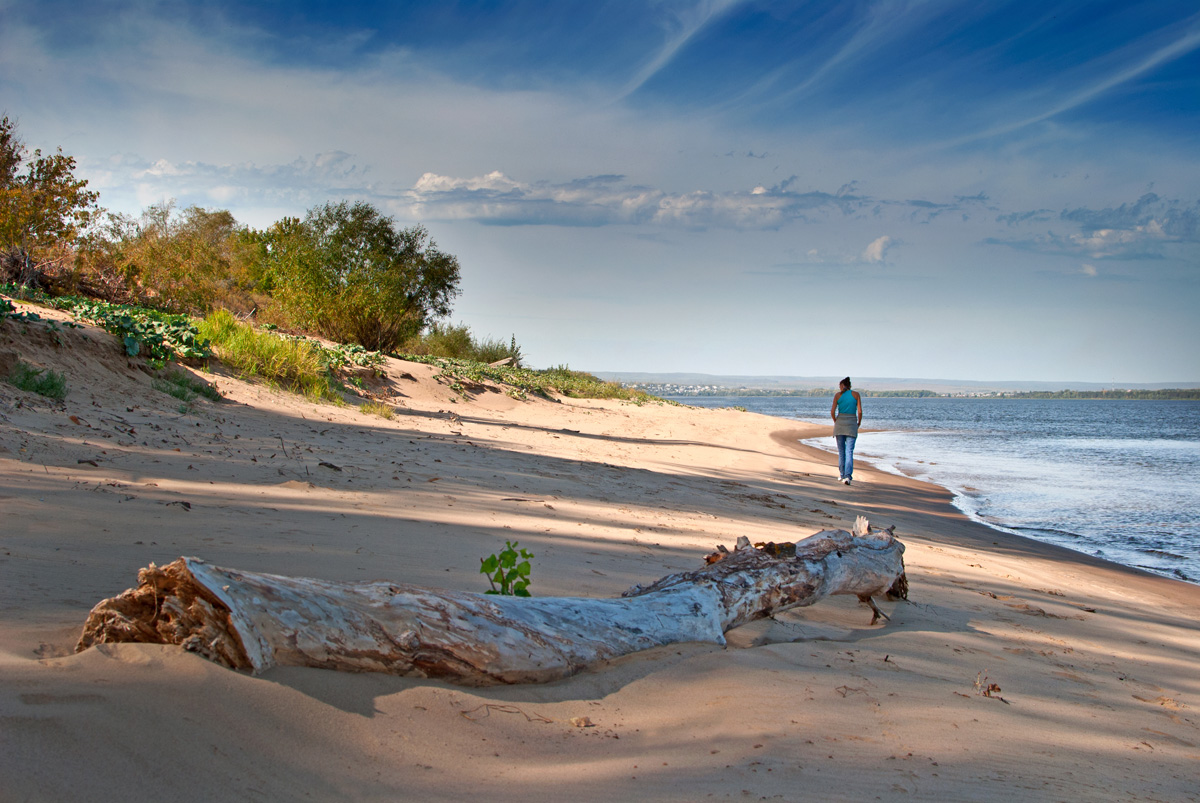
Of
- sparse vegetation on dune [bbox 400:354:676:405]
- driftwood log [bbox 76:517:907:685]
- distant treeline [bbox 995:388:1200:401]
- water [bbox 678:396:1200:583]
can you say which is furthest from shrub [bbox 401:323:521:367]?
distant treeline [bbox 995:388:1200:401]

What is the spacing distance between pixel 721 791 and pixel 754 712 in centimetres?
61

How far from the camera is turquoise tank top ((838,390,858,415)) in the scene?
480 inches

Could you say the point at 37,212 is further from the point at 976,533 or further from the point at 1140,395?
the point at 1140,395

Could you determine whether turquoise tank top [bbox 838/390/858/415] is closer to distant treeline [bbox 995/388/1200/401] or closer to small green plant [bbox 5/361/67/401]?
small green plant [bbox 5/361/67/401]

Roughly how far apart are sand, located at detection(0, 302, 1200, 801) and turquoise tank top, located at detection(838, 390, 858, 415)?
15.6 feet

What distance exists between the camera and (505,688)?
2395 mm

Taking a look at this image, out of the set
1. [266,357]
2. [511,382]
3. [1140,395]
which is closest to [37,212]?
[266,357]

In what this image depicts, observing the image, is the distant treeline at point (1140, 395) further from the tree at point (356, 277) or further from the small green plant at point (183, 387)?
the small green plant at point (183, 387)

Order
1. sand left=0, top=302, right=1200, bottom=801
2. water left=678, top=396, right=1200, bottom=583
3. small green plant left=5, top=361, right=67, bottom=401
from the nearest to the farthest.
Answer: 1. sand left=0, top=302, right=1200, bottom=801
2. small green plant left=5, top=361, right=67, bottom=401
3. water left=678, top=396, right=1200, bottom=583

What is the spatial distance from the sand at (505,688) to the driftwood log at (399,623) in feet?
0.24

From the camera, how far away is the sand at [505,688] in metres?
1.74

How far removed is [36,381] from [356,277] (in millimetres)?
14425

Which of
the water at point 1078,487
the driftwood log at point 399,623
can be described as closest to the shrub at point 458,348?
the water at point 1078,487

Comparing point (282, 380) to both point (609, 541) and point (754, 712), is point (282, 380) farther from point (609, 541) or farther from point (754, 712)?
point (754, 712)
